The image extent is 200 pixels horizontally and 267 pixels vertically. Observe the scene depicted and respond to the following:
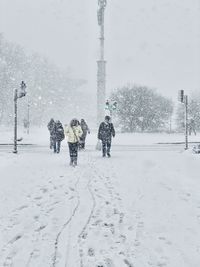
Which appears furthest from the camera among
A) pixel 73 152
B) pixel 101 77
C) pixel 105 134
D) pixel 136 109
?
pixel 136 109

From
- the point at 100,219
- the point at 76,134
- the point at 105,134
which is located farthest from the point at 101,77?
the point at 100,219

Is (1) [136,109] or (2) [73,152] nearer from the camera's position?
(2) [73,152]

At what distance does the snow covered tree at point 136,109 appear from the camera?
60312 mm

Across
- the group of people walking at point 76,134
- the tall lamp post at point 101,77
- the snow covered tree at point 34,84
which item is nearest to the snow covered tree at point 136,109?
the snow covered tree at point 34,84

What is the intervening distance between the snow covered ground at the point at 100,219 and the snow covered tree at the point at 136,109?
45593mm

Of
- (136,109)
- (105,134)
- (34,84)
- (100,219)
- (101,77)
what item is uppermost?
(34,84)

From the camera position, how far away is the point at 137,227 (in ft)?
25.0

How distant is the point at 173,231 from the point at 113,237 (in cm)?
96

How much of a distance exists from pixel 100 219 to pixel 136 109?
172 feet

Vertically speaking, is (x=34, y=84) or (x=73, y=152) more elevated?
(x=34, y=84)

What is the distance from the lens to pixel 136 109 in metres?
60.3

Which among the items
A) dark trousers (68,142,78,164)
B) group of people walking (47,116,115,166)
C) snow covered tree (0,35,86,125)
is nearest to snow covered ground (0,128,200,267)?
dark trousers (68,142,78,164)

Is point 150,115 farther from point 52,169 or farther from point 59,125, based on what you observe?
point 52,169

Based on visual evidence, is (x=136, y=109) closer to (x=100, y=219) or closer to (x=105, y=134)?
(x=105, y=134)
